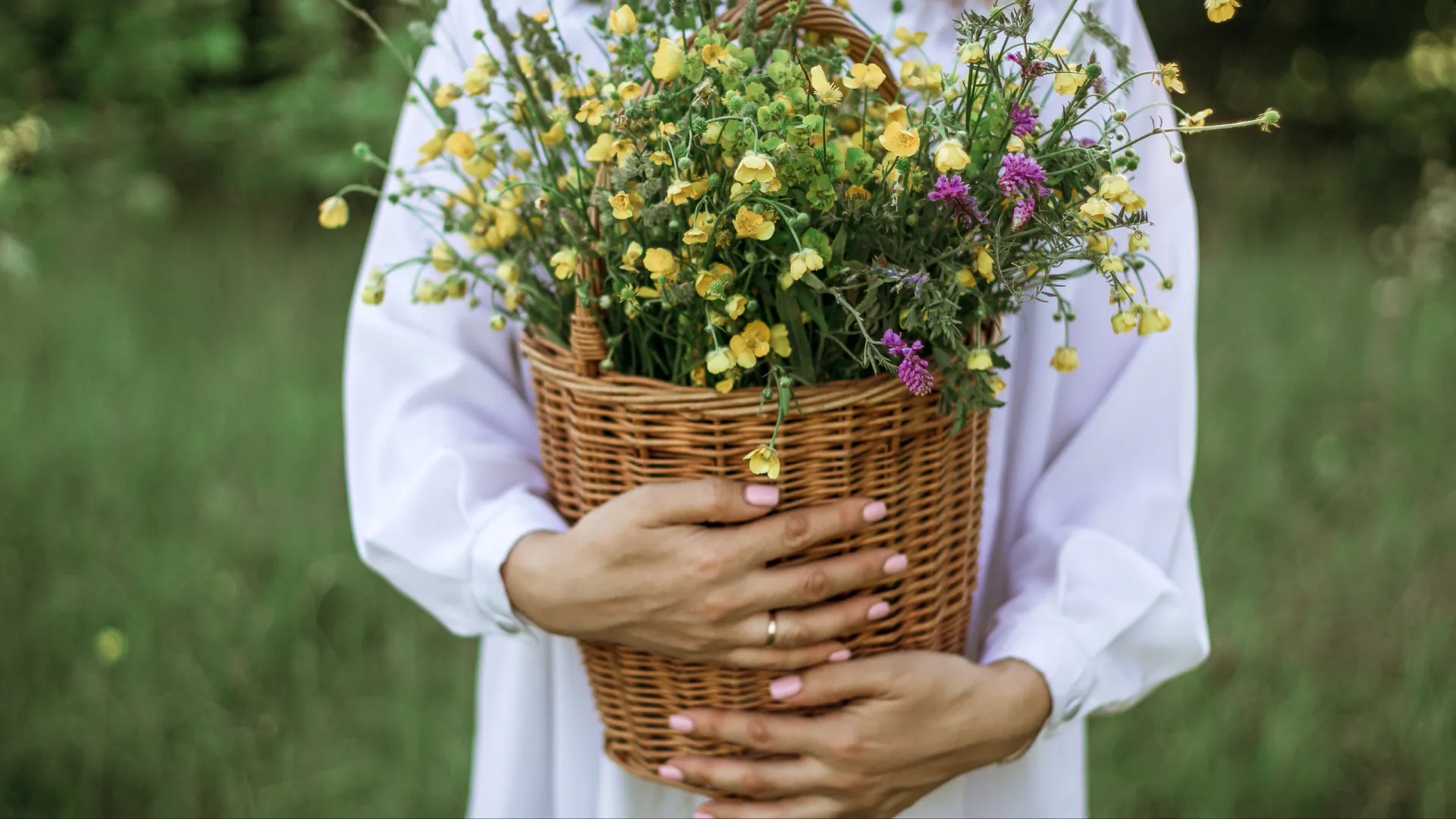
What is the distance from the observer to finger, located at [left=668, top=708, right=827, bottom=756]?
41.0 inches

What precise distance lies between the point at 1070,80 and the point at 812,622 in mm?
469

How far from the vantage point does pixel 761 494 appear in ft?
3.14

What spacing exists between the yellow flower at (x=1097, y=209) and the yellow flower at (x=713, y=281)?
0.78 feet

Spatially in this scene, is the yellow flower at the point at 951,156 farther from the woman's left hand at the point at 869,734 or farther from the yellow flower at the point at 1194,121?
the woman's left hand at the point at 869,734

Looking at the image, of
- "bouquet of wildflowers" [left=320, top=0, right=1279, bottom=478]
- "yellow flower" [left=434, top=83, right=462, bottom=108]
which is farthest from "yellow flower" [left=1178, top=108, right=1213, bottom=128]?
"yellow flower" [left=434, top=83, right=462, bottom=108]

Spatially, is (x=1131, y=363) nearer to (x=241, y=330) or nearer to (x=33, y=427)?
(x=33, y=427)

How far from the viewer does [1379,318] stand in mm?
4176

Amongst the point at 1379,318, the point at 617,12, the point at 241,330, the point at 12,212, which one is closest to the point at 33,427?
the point at 241,330

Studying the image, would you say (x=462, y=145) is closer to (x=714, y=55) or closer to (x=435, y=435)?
(x=714, y=55)

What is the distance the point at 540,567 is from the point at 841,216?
43 cm

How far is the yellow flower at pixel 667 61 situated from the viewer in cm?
82

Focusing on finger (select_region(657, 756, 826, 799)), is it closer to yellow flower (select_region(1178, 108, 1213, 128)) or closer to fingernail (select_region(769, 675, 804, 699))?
fingernail (select_region(769, 675, 804, 699))

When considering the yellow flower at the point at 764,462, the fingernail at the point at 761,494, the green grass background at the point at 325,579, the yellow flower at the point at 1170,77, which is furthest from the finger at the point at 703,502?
the green grass background at the point at 325,579

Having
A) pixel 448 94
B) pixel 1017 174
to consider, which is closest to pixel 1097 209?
pixel 1017 174
